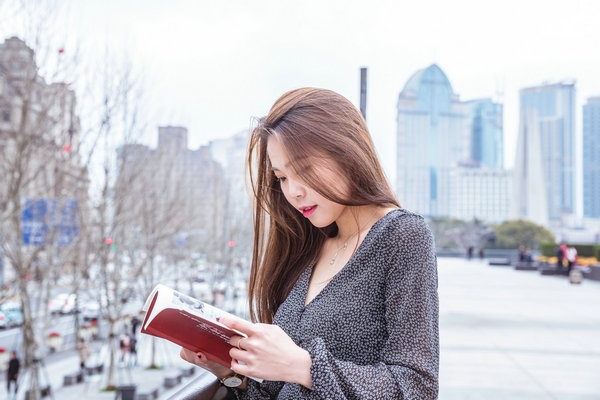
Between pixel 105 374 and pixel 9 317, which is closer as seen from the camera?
pixel 9 317

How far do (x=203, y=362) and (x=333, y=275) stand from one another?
12.9 inches

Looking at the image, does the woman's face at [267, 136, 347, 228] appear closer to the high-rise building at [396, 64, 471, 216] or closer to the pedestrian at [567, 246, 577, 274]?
the high-rise building at [396, 64, 471, 216]

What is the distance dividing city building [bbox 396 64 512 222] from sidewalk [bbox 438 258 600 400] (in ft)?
11.7

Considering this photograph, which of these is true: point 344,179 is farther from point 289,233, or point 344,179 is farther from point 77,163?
point 77,163

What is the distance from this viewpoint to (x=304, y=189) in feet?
3.52

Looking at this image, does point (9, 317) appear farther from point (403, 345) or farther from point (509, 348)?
point (403, 345)

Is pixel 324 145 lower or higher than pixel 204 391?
higher

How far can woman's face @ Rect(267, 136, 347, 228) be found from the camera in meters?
1.07

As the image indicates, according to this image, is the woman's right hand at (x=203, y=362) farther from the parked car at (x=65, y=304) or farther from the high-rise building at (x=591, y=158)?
the high-rise building at (x=591, y=158)

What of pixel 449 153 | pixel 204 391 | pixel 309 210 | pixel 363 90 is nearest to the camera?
pixel 309 210

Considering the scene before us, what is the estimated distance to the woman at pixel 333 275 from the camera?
2.84ft

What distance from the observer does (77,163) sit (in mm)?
6195

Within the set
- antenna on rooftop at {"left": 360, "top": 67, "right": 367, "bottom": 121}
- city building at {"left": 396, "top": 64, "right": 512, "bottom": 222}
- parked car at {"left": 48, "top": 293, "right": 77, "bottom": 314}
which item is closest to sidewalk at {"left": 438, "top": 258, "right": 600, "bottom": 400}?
antenna on rooftop at {"left": 360, "top": 67, "right": 367, "bottom": 121}

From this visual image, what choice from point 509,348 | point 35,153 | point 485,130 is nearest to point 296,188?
point 35,153
